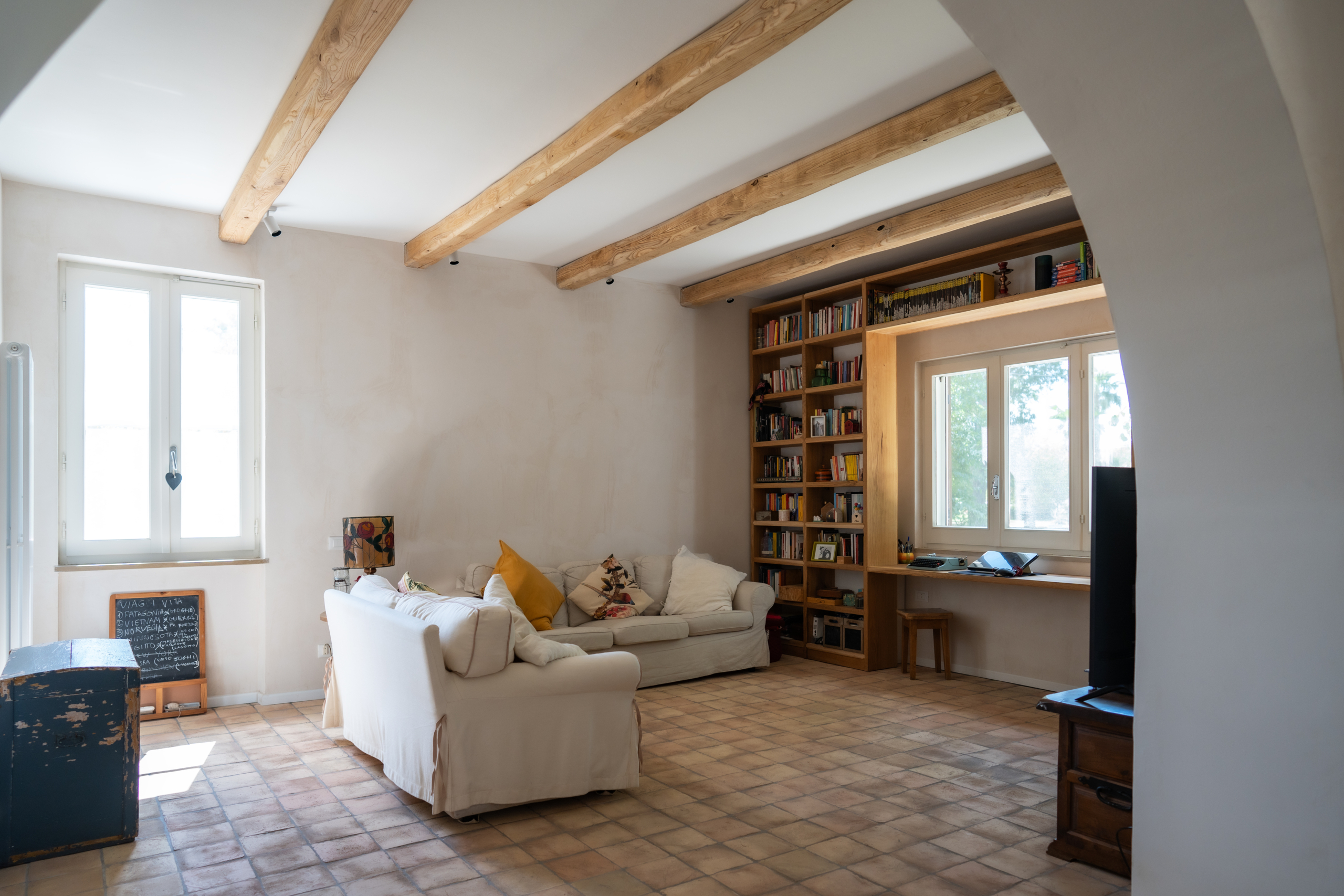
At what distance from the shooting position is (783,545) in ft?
24.6

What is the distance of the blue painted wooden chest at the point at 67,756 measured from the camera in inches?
121

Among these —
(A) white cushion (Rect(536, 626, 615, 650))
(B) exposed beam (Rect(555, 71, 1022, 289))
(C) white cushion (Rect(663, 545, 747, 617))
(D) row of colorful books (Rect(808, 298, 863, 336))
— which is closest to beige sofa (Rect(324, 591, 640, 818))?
(A) white cushion (Rect(536, 626, 615, 650))

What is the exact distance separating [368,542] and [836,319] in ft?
13.0

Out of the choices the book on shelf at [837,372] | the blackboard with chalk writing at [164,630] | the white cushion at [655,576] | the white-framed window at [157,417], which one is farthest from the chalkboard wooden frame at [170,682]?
the book on shelf at [837,372]

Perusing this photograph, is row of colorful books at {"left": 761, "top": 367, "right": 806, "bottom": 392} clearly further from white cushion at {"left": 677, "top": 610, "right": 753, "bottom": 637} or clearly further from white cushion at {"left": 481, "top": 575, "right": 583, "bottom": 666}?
white cushion at {"left": 481, "top": 575, "right": 583, "bottom": 666}

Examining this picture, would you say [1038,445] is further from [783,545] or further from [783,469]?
[783,545]

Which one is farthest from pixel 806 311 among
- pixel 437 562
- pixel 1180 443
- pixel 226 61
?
pixel 1180 443

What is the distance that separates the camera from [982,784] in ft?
12.8

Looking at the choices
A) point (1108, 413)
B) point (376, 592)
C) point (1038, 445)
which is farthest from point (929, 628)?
point (376, 592)

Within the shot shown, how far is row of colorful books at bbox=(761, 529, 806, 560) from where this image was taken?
7.35 meters

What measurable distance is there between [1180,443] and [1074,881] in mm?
2058

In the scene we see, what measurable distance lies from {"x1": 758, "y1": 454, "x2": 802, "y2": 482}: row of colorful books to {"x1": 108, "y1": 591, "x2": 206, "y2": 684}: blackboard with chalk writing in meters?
4.56

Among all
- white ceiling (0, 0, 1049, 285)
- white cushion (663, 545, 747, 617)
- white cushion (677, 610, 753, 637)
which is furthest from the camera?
white cushion (663, 545, 747, 617)

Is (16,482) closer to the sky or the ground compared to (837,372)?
closer to the ground
